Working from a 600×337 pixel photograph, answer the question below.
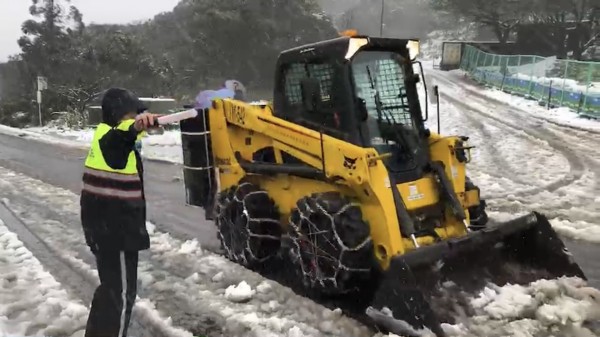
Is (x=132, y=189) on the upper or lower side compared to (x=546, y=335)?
upper

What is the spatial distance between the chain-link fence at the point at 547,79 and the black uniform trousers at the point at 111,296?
18182 millimetres

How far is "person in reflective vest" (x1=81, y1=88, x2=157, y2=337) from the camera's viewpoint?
11.7ft

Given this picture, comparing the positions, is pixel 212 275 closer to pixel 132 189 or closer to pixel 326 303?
pixel 326 303

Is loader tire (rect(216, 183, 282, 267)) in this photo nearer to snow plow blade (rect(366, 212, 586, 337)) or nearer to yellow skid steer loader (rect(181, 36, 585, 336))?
yellow skid steer loader (rect(181, 36, 585, 336))

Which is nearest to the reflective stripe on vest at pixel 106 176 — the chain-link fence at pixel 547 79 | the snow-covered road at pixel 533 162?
the snow-covered road at pixel 533 162

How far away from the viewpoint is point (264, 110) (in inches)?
233

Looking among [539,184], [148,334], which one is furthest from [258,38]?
[148,334]

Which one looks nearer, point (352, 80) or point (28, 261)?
point (352, 80)

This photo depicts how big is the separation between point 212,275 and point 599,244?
173 inches

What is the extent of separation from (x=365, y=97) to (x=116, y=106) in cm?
226

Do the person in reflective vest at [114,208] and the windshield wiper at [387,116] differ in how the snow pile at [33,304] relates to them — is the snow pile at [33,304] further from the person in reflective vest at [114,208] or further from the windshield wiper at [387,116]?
the windshield wiper at [387,116]

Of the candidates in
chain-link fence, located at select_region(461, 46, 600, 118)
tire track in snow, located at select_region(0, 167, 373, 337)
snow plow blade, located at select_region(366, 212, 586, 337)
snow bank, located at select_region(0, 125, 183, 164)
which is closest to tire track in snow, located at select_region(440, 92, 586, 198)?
chain-link fence, located at select_region(461, 46, 600, 118)

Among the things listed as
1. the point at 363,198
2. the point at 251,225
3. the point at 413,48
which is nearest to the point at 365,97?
the point at 413,48

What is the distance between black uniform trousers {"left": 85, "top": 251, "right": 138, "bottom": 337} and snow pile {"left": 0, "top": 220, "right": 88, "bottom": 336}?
0.73 metres
